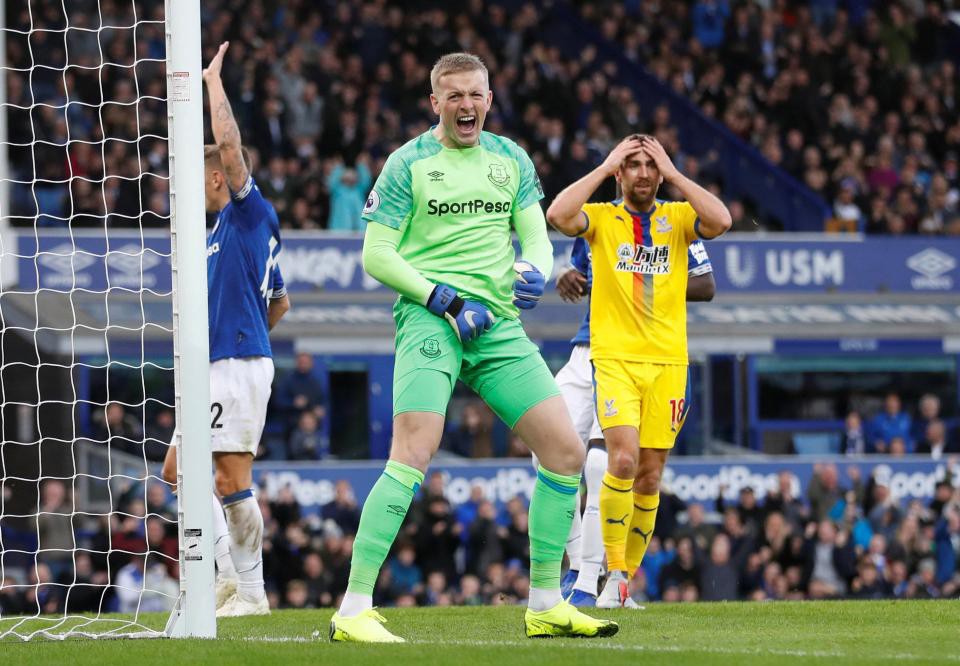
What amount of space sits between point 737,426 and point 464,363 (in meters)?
13.6

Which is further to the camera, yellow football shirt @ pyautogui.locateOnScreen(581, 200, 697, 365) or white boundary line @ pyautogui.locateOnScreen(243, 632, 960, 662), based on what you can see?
yellow football shirt @ pyautogui.locateOnScreen(581, 200, 697, 365)

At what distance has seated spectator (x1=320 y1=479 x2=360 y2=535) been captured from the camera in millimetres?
16016

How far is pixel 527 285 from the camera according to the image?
21.0ft

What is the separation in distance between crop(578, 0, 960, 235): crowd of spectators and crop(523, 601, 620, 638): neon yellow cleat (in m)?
16.4

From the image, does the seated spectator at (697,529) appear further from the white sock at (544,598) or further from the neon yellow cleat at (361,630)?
the neon yellow cleat at (361,630)

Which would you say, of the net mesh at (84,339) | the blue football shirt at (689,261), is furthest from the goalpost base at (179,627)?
the net mesh at (84,339)

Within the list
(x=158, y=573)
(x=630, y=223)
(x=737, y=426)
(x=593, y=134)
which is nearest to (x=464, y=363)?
(x=630, y=223)

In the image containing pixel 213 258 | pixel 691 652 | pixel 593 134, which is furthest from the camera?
pixel 593 134

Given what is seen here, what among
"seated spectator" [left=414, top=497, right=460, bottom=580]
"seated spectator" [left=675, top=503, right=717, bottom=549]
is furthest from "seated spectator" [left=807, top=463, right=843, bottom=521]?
"seated spectator" [left=414, top=497, right=460, bottom=580]

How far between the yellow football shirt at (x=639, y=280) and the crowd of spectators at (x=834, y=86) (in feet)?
46.4

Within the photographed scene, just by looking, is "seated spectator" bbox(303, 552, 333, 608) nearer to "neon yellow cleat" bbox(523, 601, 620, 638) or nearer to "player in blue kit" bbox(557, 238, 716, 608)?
"player in blue kit" bbox(557, 238, 716, 608)

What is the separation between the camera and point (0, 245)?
7641 millimetres

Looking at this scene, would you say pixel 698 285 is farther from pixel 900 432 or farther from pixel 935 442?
pixel 900 432

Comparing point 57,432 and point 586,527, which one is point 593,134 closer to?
point 57,432
